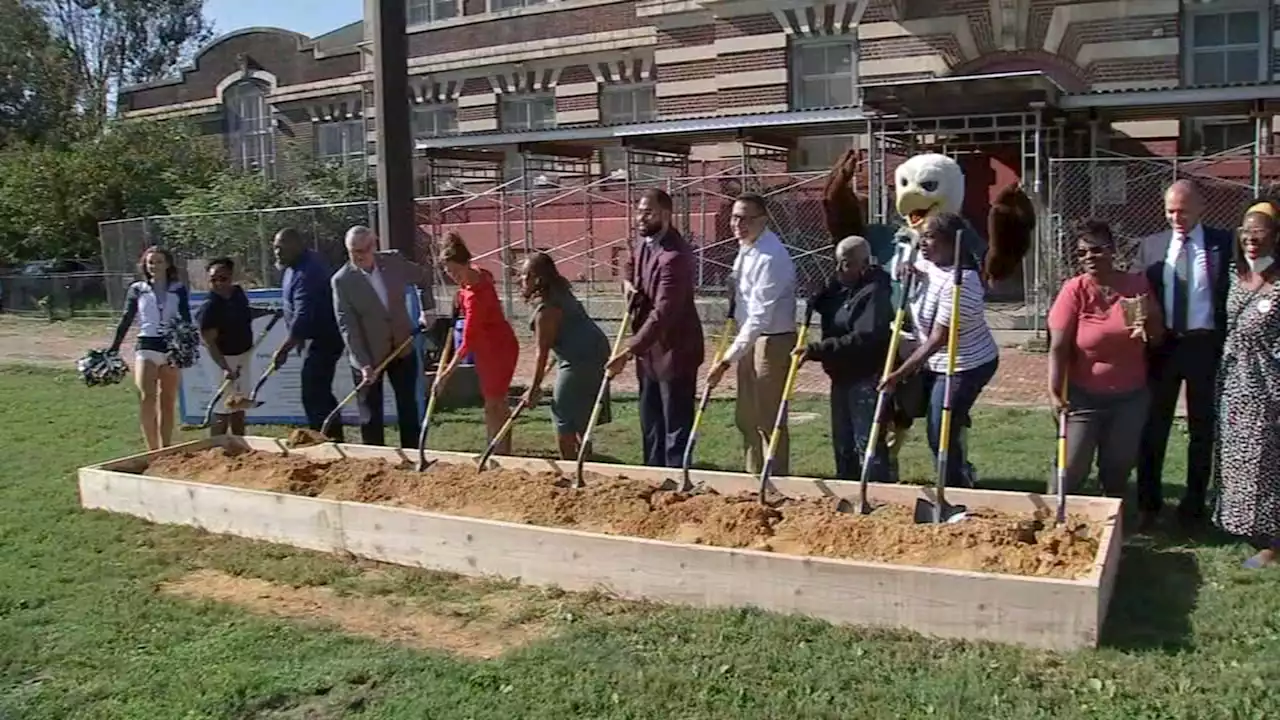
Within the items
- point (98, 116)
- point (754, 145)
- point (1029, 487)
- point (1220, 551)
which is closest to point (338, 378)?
point (1029, 487)

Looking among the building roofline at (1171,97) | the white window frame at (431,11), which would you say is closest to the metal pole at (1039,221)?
the building roofline at (1171,97)

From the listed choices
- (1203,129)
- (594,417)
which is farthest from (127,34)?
(594,417)

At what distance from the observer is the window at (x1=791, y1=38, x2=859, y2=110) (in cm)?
2378

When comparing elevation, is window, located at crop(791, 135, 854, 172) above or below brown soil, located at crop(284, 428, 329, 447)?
above

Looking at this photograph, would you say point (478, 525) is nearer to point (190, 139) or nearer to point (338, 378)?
point (338, 378)

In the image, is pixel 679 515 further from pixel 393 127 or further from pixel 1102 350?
pixel 393 127

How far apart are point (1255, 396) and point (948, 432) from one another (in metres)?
1.42

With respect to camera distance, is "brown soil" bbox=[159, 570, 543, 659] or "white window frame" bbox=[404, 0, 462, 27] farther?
"white window frame" bbox=[404, 0, 462, 27]

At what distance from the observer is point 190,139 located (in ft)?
109

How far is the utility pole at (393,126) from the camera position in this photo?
450 inches

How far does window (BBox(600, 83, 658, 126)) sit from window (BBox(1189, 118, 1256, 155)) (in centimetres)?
1099

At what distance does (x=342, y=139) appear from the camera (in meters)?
34.9

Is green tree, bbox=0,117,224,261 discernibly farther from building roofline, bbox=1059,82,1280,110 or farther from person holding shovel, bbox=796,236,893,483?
person holding shovel, bbox=796,236,893,483

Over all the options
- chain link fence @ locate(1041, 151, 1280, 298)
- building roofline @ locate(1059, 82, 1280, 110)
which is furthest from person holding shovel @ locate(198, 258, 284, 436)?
building roofline @ locate(1059, 82, 1280, 110)
